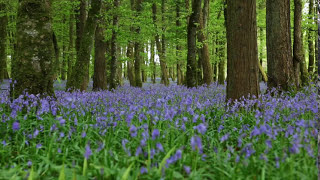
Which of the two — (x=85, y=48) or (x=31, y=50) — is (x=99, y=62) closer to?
(x=85, y=48)

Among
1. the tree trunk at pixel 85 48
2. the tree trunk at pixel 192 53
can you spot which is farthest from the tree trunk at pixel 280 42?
the tree trunk at pixel 85 48

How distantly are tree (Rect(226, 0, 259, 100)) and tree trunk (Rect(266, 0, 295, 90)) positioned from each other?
116 inches

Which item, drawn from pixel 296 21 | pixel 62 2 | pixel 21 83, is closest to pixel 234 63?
pixel 21 83

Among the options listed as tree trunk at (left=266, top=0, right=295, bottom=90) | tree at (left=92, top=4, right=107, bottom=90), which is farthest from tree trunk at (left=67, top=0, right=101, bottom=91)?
tree trunk at (left=266, top=0, right=295, bottom=90)

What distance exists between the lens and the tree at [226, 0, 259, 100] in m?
5.98

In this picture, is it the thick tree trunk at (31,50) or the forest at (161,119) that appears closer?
the forest at (161,119)

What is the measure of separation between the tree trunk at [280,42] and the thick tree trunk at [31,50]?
6922mm

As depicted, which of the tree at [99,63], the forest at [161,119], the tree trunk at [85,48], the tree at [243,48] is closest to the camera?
the forest at [161,119]

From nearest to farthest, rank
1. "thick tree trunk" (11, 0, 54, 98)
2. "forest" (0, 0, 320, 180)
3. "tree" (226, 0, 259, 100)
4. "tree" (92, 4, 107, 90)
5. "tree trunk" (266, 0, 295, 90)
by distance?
"forest" (0, 0, 320, 180), "thick tree trunk" (11, 0, 54, 98), "tree" (226, 0, 259, 100), "tree trunk" (266, 0, 295, 90), "tree" (92, 4, 107, 90)

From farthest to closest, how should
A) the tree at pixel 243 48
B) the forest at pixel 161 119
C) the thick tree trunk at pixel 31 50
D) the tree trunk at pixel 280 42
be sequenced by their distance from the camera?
1. the tree trunk at pixel 280 42
2. the tree at pixel 243 48
3. the thick tree trunk at pixel 31 50
4. the forest at pixel 161 119

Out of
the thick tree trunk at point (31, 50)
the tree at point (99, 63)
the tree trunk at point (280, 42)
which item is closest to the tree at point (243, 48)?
the tree trunk at point (280, 42)

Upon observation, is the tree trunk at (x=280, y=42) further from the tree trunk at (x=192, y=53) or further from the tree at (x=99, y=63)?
the tree at (x=99, y=63)

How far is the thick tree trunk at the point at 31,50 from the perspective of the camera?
5672 millimetres

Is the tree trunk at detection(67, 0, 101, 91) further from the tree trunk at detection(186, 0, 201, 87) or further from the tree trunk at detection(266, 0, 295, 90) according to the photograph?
the tree trunk at detection(266, 0, 295, 90)
